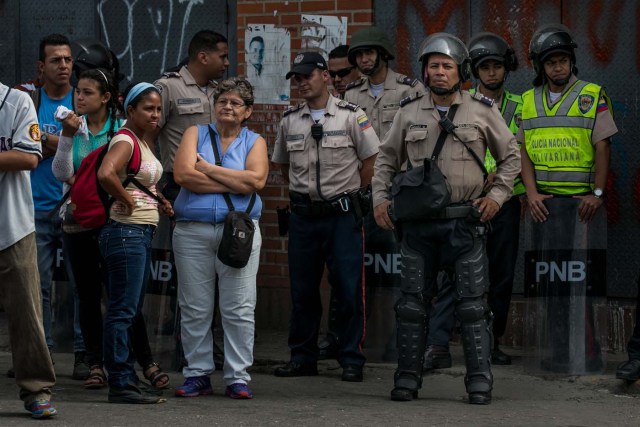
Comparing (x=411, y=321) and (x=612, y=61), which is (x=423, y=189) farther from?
(x=612, y=61)

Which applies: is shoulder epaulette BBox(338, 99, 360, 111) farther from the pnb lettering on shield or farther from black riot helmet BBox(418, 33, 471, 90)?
the pnb lettering on shield

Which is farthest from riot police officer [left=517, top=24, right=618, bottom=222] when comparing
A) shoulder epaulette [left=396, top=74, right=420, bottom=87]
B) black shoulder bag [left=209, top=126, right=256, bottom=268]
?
black shoulder bag [left=209, top=126, right=256, bottom=268]

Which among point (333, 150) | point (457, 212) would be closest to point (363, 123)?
point (333, 150)

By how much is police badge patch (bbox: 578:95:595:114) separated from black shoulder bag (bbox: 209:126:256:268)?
94.9 inches

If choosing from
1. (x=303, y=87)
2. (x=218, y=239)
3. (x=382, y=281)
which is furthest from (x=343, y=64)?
(x=218, y=239)

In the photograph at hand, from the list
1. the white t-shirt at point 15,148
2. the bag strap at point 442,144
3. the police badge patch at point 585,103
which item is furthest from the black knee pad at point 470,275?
the white t-shirt at point 15,148

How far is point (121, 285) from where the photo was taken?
760 centimetres

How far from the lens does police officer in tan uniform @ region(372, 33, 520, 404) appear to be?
7.76 metres

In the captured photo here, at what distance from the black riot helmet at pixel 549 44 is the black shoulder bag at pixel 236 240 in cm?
236

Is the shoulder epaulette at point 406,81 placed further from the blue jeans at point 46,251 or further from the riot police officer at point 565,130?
the blue jeans at point 46,251

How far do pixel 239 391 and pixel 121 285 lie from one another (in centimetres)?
97

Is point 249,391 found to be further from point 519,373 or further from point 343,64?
point 343,64

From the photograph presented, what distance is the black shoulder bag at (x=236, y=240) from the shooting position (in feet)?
25.3

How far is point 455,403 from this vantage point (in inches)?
307
